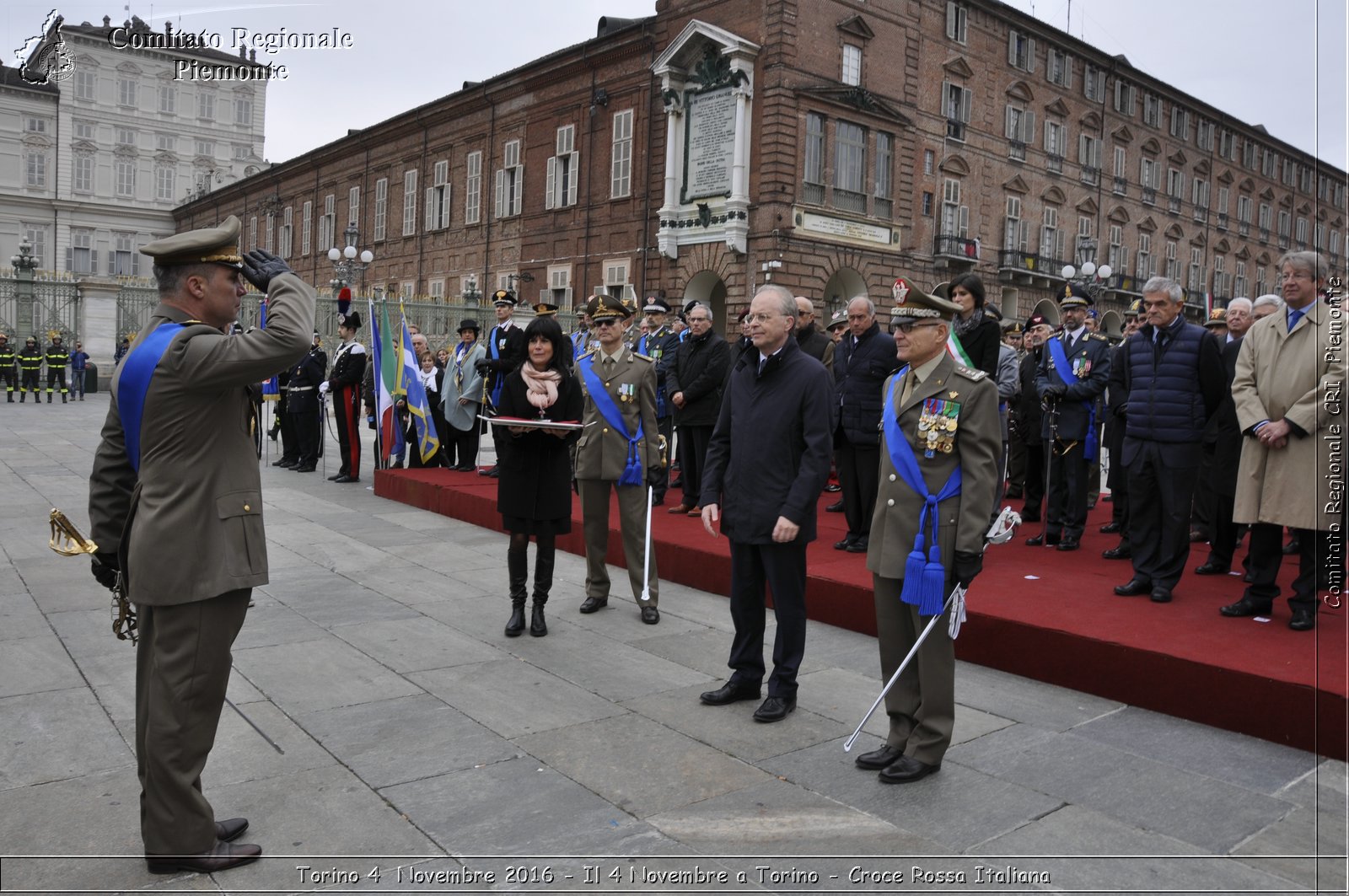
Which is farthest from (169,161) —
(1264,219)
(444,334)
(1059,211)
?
(1264,219)

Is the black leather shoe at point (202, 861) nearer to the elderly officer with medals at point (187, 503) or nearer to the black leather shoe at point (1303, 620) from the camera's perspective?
the elderly officer with medals at point (187, 503)

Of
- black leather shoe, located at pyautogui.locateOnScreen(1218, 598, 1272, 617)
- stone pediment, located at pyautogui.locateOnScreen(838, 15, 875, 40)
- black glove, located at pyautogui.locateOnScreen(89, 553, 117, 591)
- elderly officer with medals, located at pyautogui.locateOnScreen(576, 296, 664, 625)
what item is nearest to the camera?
black glove, located at pyautogui.locateOnScreen(89, 553, 117, 591)

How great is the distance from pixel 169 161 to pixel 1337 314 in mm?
61705

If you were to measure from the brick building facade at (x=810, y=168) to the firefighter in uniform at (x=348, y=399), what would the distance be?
587 inches

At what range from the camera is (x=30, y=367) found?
79.4 feet

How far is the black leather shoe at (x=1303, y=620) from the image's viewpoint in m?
5.25

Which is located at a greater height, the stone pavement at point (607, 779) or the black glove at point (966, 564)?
the black glove at point (966, 564)

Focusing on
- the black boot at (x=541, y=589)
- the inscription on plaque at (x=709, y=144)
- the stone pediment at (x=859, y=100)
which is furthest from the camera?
the inscription on plaque at (x=709, y=144)

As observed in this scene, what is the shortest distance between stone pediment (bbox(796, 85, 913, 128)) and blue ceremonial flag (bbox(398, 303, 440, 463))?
17.2 metres

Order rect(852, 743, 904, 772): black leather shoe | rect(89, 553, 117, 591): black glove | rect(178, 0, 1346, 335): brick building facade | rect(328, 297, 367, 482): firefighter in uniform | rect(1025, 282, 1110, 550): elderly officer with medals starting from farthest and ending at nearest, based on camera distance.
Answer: rect(178, 0, 1346, 335): brick building facade < rect(328, 297, 367, 482): firefighter in uniform < rect(1025, 282, 1110, 550): elderly officer with medals < rect(852, 743, 904, 772): black leather shoe < rect(89, 553, 117, 591): black glove

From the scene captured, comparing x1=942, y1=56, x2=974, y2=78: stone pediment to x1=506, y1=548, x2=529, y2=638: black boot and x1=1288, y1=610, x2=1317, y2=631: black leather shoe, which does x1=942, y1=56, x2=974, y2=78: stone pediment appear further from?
x1=506, y1=548, x2=529, y2=638: black boot

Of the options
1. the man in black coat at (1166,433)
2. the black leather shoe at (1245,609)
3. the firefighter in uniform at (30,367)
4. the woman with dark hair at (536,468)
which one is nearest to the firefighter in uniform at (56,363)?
the firefighter in uniform at (30,367)

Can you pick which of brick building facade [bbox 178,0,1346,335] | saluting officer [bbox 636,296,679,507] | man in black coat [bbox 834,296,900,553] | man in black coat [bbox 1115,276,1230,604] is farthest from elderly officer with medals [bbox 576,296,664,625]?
brick building facade [bbox 178,0,1346,335]

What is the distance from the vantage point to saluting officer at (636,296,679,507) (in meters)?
10.5
